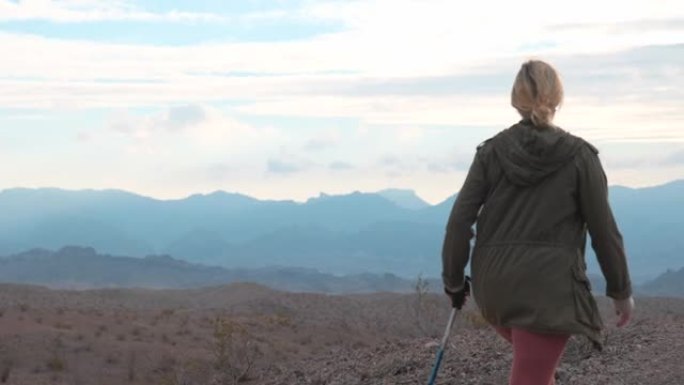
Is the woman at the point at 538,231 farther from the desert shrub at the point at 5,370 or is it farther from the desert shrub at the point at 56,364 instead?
the desert shrub at the point at 56,364

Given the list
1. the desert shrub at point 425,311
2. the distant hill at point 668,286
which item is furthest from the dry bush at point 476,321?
the distant hill at point 668,286

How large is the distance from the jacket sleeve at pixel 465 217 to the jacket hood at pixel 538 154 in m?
0.13

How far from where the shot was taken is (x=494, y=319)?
466 cm

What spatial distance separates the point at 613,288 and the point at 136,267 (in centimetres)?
11012

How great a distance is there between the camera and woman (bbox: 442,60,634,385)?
14.8ft

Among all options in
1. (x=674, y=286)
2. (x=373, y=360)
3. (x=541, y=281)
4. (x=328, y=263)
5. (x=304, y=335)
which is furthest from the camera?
(x=328, y=263)

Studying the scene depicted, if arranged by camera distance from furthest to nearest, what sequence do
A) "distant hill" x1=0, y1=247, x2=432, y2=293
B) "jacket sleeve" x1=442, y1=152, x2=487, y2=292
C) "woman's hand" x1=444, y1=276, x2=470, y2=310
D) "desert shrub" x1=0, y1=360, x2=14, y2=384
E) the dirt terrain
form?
"distant hill" x1=0, y1=247, x2=432, y2=293
"desert shrub" x1=0, y1=360, x2=14, y2=384
the dirt terrain
"woman's hand" x1=444, y1=276, x2=470, y2=310
"jacket sleeve" x1=442, y1=152, x2=487, y2=292

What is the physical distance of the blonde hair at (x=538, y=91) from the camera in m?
4.50

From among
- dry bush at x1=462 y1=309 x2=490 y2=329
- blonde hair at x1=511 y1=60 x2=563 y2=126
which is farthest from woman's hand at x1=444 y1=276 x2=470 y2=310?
dry bush at x1=462 y1=309 x2=490 y2=329

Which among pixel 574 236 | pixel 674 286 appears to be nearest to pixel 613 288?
pixel 574 236

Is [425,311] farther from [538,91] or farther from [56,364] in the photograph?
[538,91]

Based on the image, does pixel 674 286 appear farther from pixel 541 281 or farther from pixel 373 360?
pixel 541 281

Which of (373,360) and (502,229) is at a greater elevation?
(502,229)

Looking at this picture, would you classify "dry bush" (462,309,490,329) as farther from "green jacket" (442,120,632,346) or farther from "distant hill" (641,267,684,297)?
"distant hill" (641,267,684,297)
